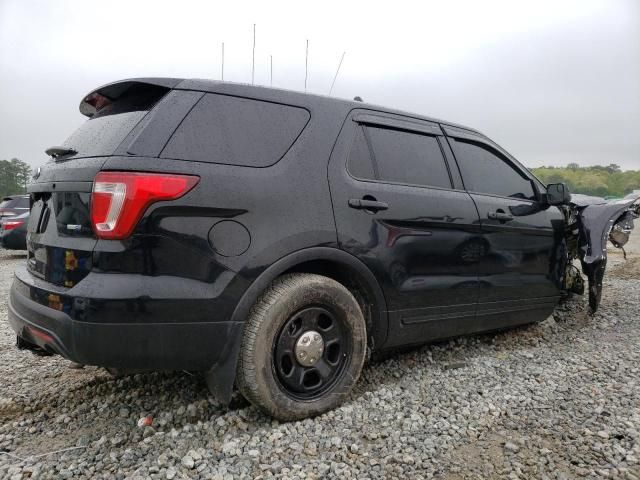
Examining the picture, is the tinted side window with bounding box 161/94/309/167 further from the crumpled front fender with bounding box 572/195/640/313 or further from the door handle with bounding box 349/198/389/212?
the crumpled front fender with bounding box 572/195/640/313

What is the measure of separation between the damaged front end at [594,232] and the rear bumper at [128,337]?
3.71 metres

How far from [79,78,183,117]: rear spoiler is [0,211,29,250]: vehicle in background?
9.41m

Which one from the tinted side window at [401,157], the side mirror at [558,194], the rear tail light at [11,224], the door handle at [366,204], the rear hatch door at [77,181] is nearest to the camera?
the rear hatch door at [77,181]

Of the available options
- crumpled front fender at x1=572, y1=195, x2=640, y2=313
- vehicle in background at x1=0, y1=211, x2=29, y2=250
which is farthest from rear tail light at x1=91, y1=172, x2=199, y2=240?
vehicle in background at x1=0, y1=211, x2=29, y2=250

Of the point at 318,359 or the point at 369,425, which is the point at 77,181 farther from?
the point at 369,425

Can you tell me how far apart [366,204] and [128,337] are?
56.2 inches

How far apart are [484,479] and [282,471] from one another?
2.85 ft

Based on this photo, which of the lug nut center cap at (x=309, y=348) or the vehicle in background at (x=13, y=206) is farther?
the vehicle in background at (x=13, y=206)

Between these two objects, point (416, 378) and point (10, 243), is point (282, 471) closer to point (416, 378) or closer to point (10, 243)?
point (416, 378)

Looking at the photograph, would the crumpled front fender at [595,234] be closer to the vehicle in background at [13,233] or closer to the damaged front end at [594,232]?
the damaged front end at [594,232]

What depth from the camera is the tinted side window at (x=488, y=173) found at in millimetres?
3619

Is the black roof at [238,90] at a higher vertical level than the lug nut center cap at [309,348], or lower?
higher

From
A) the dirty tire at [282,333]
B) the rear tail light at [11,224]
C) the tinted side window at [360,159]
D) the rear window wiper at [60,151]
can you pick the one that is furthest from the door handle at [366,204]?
the rear tail light at [11,224]

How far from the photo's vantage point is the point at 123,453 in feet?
7.38
